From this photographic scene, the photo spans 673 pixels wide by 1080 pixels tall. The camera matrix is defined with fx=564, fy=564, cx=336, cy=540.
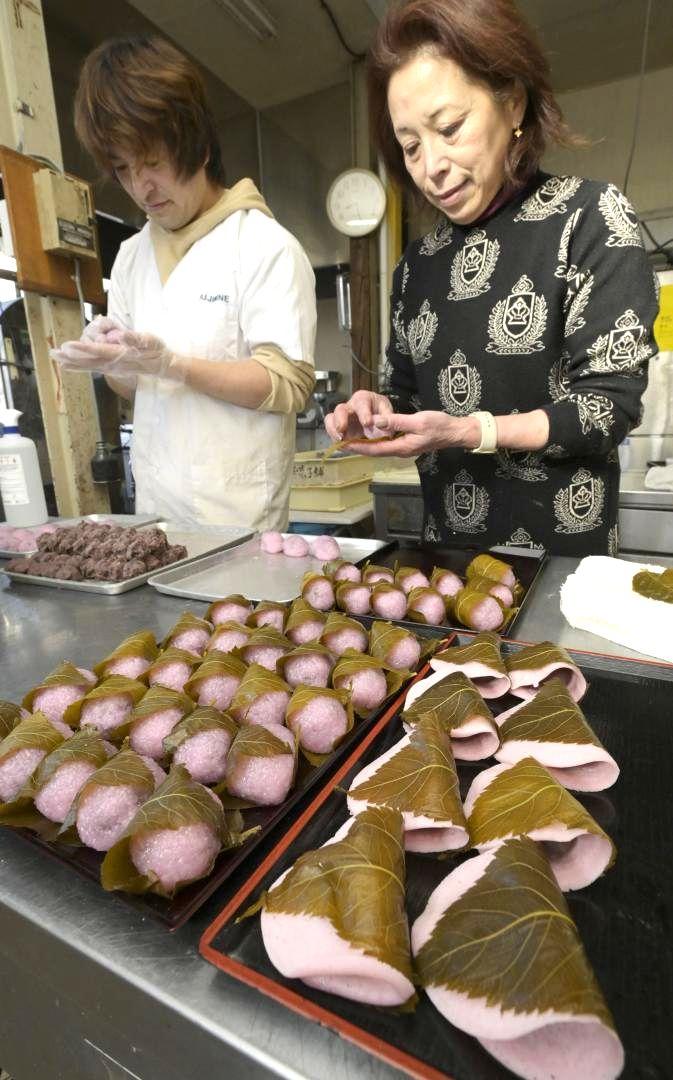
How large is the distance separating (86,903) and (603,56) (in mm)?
Answer: 5208

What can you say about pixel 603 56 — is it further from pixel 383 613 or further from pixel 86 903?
pixel 86 903

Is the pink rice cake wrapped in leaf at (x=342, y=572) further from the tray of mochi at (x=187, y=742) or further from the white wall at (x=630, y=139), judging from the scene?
the white wall at (x=630, y=139)

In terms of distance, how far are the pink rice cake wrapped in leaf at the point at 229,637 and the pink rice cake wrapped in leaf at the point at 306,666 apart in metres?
0.11

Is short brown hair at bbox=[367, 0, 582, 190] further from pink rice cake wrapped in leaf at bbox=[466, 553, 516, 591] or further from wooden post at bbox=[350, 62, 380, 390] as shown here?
wooden post at bbox=[350, 62, 380, 390]

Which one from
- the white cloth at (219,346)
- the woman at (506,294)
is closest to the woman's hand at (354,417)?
the woman at (506,294)

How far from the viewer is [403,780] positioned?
0.64m

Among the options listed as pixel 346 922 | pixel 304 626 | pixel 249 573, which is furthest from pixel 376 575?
pixel 346 922

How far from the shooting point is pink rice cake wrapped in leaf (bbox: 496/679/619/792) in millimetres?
668

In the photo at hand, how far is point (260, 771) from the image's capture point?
25.8 inches

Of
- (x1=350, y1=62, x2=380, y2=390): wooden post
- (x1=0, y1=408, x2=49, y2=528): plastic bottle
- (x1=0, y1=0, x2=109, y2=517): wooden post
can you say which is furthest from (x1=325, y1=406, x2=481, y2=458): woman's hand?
(x1=350, y1=62, x2=380, y2=390): wooden post

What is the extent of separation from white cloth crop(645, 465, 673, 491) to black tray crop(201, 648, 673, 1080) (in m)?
2.46

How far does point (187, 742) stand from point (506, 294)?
1.41m

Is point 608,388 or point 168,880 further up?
point 608,388

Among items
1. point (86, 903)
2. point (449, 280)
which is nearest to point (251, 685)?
point (86, 903)
